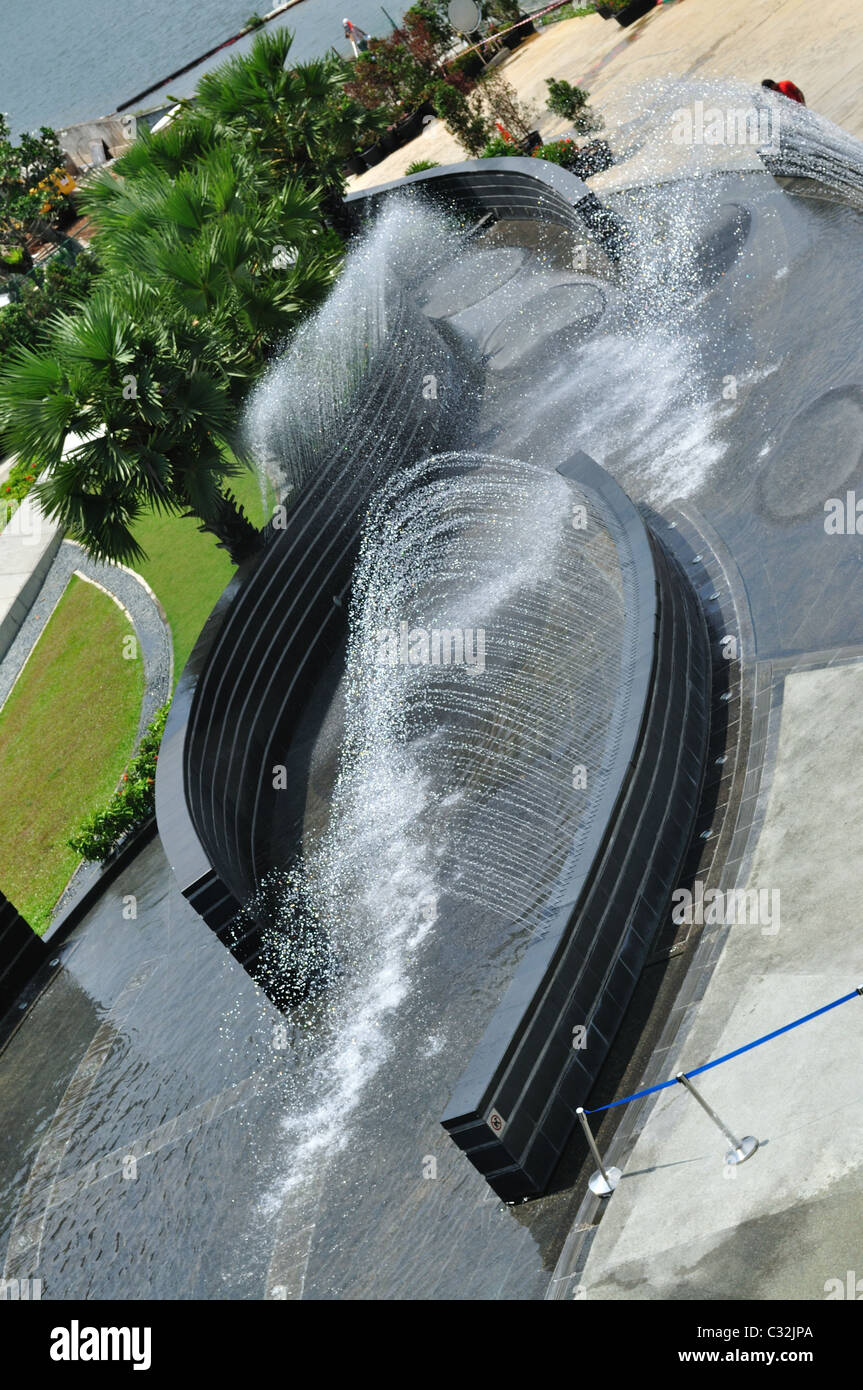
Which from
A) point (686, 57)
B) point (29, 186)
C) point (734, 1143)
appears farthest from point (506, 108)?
point (734, 1143)

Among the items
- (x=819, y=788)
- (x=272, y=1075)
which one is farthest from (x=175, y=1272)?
(x=819, y=788)

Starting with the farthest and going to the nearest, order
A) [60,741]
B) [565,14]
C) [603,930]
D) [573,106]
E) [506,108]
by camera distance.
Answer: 1. [565,14]
2. [506,108]
3. [573,106]
4. [60,741]
5. [603,930]

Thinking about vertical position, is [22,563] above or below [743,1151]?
above

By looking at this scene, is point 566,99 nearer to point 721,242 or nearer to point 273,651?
point 721,242

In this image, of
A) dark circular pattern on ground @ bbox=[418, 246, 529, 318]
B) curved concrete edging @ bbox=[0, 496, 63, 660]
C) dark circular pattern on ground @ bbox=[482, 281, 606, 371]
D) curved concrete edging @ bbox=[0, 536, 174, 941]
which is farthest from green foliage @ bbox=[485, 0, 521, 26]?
curved concrete edging @ bbox=[0, 536, 174, 941]

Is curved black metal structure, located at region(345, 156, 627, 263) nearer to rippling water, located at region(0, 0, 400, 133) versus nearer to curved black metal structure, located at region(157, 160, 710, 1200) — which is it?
curved black metal structure, located at region(157, 160, 710, 1200)

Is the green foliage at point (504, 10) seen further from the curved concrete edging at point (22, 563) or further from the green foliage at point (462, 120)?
the curved concrete edging at point (22, 563)
